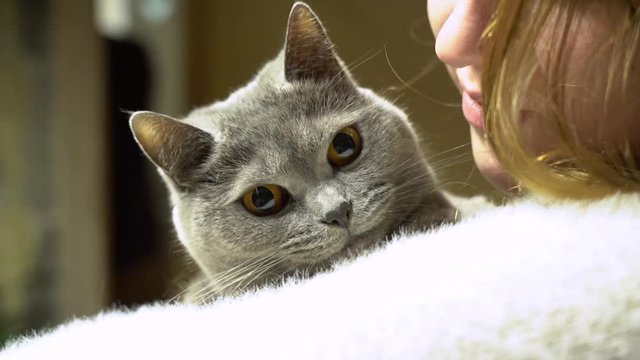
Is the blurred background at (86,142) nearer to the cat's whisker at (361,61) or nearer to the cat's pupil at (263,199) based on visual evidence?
the cat's whisker at (361,61)

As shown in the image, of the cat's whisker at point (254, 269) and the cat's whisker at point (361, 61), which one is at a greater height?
the cat's whisker at point (361, 61)

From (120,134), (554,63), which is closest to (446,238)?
(554,63)

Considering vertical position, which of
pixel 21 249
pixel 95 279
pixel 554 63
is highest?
pixel 554 63

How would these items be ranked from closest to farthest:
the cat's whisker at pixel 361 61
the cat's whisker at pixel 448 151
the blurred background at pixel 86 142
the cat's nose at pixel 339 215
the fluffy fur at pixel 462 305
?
the fluffy fur at pixel 462 305 → the cat's nose at pixel 339 215 → the cat's whisker at pixel 448 151 → the cat's whisker at pixel 361 61 → the blurred background at pixel 86 142

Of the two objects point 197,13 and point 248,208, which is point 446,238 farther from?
point 197,13

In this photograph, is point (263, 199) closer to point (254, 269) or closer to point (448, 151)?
point (254, 269)

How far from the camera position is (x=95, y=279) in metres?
2.40

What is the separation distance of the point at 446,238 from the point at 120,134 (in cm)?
202

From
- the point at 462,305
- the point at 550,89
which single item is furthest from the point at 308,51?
the point at 462,305

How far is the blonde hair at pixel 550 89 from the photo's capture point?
0.60 meters

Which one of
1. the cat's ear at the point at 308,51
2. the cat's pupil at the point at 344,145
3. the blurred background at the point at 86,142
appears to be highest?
the cat's ear at the point at 308,51

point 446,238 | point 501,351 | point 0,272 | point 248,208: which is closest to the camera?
point 501,351

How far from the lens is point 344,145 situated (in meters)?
0.88

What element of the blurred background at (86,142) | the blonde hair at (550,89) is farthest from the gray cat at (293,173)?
the blurred background at (86,142)
